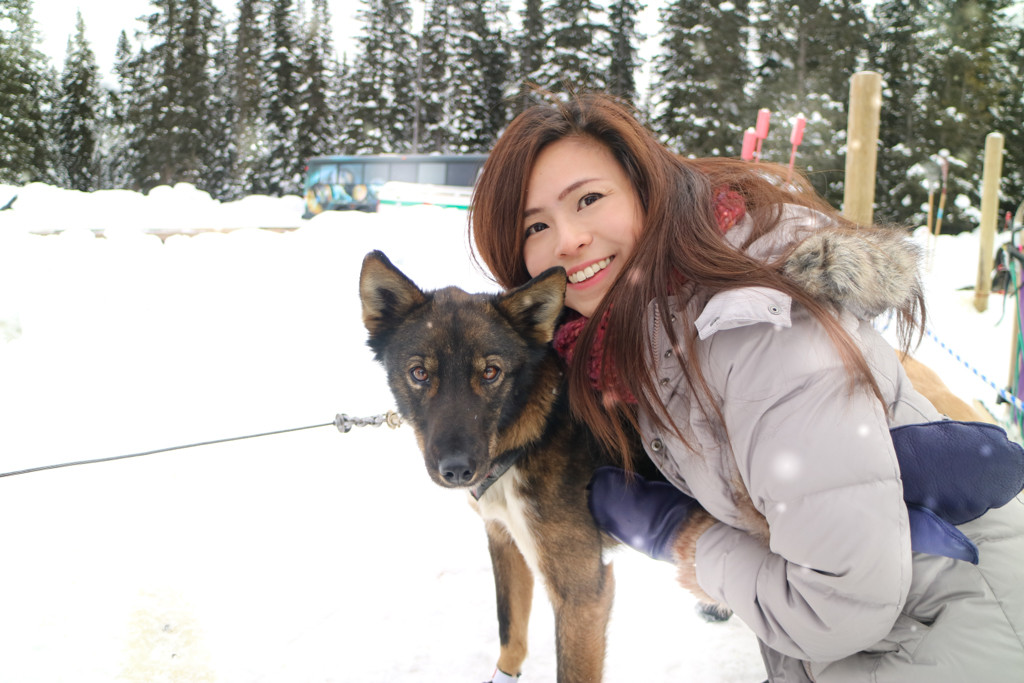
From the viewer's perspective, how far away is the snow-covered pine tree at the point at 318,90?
451 inches

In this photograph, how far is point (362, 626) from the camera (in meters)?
2.52

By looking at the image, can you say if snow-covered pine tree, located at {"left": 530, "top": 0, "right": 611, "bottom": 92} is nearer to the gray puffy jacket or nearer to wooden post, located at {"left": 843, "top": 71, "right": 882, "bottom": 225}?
wooden post, located at {"left": 843, "top": 71, "right": 882, "bottom": 225}

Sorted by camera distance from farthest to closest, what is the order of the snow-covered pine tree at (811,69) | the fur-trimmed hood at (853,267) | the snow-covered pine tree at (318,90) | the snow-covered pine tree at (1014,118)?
the snow-covered pine tree at (811,69) < the snow-covered pine tree at (1014,118) < the snow-covered pine tree at (318,90) < the fur-trimmed hood at (853,267)

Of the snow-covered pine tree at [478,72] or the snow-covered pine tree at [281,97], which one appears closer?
the snow-covered pine tree at [281,97]

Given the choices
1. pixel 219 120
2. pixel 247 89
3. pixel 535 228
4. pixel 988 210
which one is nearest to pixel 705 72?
pixel 988 210

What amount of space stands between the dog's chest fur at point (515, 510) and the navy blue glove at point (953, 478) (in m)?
1.13

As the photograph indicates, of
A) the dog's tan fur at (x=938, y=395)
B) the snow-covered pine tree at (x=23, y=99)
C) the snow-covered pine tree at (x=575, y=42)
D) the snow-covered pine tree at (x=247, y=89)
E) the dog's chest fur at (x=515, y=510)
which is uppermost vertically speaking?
the snow-covered pine tree at (x=575, y=42)

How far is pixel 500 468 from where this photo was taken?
2049 mm

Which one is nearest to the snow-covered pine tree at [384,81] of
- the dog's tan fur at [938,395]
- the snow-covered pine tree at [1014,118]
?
the dog's tan fur at [938,395]

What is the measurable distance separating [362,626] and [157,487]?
5.82 feet

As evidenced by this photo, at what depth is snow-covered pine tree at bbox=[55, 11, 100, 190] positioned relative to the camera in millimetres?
4375

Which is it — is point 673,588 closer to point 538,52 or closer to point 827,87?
point 538,52

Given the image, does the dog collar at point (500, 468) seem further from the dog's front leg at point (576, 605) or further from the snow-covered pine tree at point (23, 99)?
the snow-covered pine tree at point (23, 99)

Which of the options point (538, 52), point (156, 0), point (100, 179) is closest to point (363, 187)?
point (538, 52)
